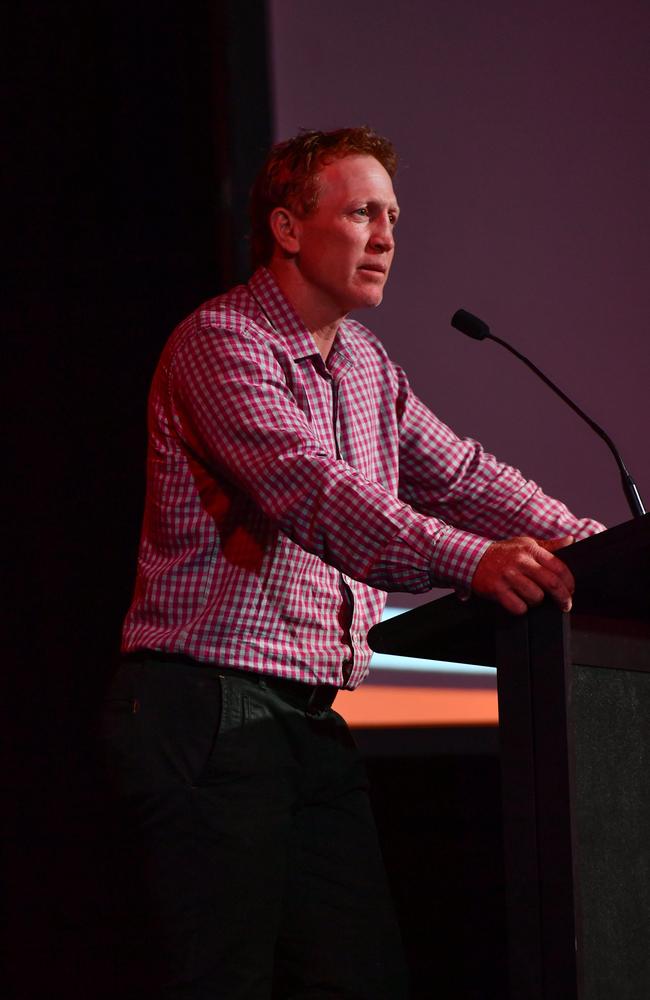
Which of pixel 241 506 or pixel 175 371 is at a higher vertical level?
pixel 175 371

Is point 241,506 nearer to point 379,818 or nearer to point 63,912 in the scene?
point 379,818

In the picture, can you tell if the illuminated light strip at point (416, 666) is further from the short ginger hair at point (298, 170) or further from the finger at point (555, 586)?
the finger at point (555, 586)

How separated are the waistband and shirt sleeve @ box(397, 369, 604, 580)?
427 mm

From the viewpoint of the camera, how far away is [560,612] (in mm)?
1177

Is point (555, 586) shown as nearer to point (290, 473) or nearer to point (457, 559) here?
point (457, 559)

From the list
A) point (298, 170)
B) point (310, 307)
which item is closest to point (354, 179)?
point (298, 170)

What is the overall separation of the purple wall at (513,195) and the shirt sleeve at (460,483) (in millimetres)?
427

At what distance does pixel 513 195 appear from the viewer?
251 cm

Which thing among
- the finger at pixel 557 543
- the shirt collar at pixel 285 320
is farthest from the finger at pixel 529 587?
the shirt collar at pixel 285 320

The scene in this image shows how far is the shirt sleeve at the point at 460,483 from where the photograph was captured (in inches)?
75.1

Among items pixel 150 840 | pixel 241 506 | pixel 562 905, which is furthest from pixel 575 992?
pixel 241 506

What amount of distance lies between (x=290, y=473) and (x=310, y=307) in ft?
1.61

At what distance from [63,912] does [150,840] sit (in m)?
1.05

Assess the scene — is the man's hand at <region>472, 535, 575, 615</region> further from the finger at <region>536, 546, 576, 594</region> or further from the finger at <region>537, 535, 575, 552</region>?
the finger at <region>537, 535, 575, 552</region>
